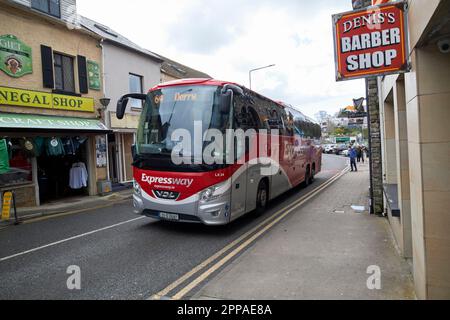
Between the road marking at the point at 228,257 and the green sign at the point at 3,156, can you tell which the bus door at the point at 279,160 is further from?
the green sign at the point at 3,156

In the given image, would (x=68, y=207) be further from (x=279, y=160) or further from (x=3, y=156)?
(x=279, y=160)

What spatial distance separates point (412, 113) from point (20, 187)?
12.6 metres

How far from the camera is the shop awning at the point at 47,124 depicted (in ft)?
34.3

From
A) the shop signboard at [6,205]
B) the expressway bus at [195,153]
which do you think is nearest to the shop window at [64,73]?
the shop signboard at [6,205]

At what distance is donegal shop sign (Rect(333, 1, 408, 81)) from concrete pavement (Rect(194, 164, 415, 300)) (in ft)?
9.42

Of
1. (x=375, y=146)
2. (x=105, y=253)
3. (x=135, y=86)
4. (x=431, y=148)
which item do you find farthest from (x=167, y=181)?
(x=135, y=86)

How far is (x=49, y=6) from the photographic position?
12.9 meters

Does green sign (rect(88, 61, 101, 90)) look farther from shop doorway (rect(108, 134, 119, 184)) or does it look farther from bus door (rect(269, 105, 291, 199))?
bus door (rect(269, 105, 291, 199))

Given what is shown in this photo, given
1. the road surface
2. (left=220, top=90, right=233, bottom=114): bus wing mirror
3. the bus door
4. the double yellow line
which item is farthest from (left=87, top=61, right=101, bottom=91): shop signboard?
the double yellow line

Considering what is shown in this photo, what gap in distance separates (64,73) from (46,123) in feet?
9.24

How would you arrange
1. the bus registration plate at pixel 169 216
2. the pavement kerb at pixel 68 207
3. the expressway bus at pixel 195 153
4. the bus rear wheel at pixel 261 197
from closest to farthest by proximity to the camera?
1. the expressway bus at pixel 195 153
2. the bus registration plate at pixel 169 216
3. the bus rear wheel at pixel 261 197
4. the pavement kerb at pixel 68 207

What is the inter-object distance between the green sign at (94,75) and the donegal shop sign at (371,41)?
40.8ft

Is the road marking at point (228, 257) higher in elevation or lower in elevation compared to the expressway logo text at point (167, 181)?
lower

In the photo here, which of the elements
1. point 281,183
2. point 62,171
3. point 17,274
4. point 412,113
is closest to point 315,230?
point 281,183
